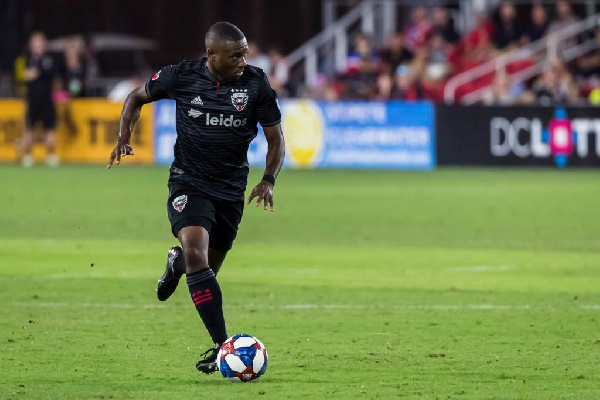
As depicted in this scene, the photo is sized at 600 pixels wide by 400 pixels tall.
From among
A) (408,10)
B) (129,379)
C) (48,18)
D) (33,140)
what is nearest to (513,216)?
(129,379)

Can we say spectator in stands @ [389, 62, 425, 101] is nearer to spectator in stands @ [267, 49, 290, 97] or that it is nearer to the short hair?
spectator in stands @ [267, 49, 290, 97]

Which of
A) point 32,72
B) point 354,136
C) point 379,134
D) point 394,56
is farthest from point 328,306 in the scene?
point 394,56

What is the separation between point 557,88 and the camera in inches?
1125

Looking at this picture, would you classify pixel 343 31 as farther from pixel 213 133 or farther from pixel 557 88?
pixel 213 133

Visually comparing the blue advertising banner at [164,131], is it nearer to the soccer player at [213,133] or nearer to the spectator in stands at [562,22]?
the spectator in stands at [562,22]

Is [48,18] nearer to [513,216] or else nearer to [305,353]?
[513,216]

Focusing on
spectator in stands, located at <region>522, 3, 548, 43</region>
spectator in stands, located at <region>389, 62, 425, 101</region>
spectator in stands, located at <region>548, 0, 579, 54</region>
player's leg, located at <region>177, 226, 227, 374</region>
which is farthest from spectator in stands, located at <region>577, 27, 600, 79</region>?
player's leg, located at <region>177, 226, 227, 374</region>

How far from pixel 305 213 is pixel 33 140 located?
13075 millimetres

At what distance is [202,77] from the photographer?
826 centimetres

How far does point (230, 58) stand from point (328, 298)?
367 cm

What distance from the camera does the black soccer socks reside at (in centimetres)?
771

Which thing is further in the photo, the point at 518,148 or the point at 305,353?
the point at 518,148

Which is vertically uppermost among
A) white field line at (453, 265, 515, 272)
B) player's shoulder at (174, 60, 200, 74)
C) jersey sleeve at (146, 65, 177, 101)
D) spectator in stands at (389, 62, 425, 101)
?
player's shoulder at (174, 60, 200, 74)

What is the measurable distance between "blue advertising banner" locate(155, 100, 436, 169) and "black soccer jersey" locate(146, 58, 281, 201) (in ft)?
65.6
